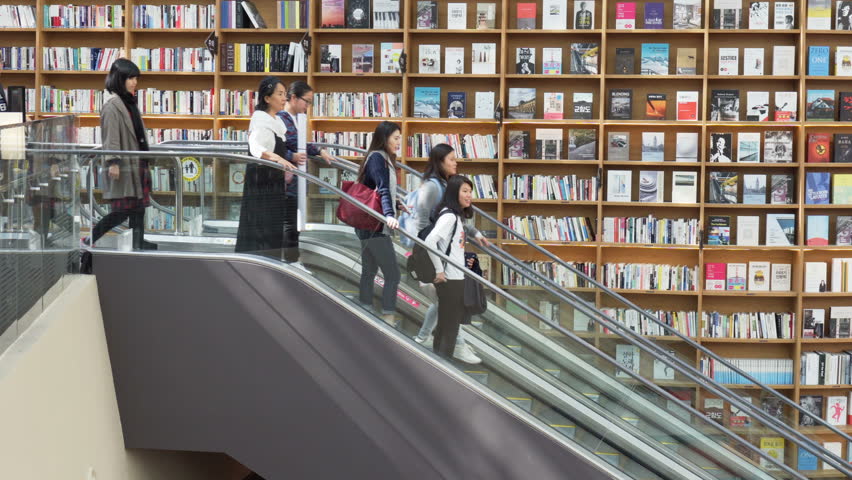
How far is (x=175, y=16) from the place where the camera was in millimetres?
8812

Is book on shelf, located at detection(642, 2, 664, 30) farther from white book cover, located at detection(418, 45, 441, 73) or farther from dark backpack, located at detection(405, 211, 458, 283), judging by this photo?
dark backpack, located at detection(405, 211, 458, 283)

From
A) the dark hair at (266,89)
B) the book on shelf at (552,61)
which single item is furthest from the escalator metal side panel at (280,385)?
the book on shelf at (552,61)

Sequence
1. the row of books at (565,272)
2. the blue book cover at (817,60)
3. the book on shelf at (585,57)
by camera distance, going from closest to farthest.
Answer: the row of books at (565,272) → the blue book cover at (817,60) → the book on shelf at (585,57)

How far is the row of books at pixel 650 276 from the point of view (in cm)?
847

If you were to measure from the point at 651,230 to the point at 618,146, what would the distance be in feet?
2.40

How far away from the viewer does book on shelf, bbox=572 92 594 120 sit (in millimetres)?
8565

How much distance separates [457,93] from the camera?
872cm

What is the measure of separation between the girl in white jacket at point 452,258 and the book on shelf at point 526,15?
3.32 meters

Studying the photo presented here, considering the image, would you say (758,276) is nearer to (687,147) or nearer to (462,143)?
(687,147)

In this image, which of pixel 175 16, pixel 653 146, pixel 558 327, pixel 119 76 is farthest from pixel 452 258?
pixel 175 16

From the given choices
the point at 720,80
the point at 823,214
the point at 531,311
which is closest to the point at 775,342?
the point at 823,214

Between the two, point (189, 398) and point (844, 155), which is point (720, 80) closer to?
point (844, 155)

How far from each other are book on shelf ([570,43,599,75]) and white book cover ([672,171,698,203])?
3.56ft

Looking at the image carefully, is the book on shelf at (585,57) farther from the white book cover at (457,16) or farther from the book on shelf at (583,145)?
the white book cover at (457,16)
